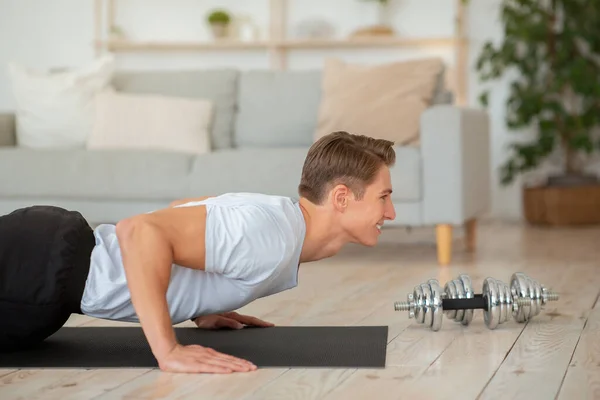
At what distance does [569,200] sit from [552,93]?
625mm

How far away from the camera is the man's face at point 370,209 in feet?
6.69

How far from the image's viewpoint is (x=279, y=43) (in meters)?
6.31

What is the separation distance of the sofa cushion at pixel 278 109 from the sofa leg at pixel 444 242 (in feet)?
3.01

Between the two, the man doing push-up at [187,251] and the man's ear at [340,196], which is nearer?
the man doing push-up at [187,251]

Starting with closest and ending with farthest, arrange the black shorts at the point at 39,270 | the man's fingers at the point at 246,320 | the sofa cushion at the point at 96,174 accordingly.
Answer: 1. the black shorts at the point at 39,270
2. the man's fingers at the point at 246,320
3. the sofa cushion at the point at 96,174

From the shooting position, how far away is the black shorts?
6.46 feet

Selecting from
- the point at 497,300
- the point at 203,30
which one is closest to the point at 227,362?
the point at 497,300

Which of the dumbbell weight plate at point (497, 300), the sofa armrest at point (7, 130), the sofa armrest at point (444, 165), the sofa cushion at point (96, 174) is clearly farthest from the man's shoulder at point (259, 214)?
the sofa armrest at point (7, 130)

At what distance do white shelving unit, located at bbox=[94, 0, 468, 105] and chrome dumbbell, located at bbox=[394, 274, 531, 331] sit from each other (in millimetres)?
3888

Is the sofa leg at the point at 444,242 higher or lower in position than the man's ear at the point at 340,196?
lower

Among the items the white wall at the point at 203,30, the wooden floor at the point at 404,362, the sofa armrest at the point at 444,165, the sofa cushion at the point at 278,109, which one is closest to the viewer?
the wooden floor at the point at 404,362

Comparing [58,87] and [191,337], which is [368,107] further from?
[191,337]

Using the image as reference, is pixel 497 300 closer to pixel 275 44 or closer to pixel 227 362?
pixel 227 362

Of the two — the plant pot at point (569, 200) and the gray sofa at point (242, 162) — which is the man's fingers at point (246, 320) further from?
the plant pot at point (569, 200)
